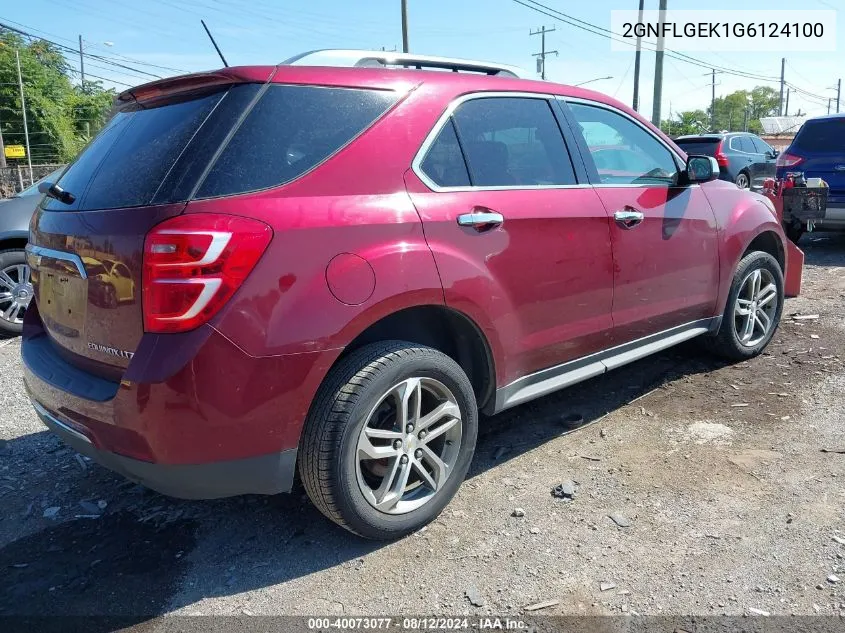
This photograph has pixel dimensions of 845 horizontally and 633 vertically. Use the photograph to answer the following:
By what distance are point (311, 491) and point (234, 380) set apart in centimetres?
58

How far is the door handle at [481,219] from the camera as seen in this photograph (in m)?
2.80

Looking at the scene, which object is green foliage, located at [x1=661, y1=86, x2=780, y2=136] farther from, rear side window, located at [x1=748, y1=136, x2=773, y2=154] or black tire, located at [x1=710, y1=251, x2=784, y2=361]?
black tire, located at [x1=710, y1=251, x2=784, y2=361]

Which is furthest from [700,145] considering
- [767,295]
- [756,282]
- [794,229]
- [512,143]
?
[512,143]

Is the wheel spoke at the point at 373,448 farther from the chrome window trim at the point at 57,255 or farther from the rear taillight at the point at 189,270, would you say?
the chrome window trim at the point at 57,255

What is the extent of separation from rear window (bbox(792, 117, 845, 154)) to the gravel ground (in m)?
6.65

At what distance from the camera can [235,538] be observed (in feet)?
9.38

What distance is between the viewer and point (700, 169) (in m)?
4.05

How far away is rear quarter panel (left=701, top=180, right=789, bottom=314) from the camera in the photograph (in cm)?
427

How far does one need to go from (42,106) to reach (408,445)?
1760 inches

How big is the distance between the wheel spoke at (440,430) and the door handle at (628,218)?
142 centimetres

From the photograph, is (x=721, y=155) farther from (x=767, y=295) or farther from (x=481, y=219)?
(x=481, y=219)

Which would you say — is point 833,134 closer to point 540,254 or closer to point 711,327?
point 711,327

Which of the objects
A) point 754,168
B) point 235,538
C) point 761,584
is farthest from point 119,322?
point 754,168

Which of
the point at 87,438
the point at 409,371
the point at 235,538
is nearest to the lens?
the point at 87,438
